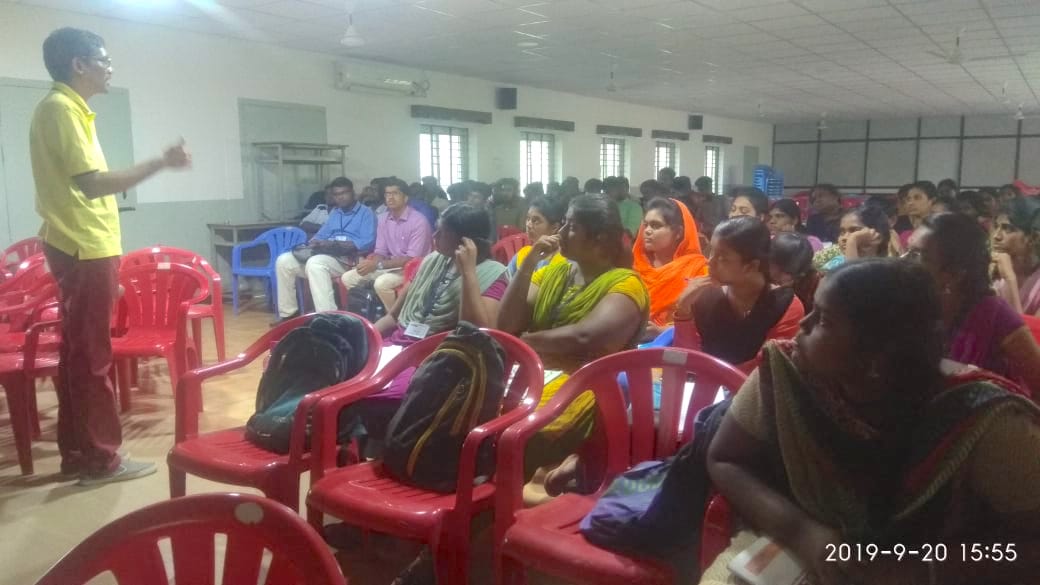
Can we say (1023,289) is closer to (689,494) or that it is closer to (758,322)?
(758,322)

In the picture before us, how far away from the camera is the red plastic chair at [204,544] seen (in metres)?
0.97

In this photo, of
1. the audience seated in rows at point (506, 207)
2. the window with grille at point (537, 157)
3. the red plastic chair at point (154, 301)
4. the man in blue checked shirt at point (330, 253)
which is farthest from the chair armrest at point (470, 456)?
the window with grille at point (537, 157)

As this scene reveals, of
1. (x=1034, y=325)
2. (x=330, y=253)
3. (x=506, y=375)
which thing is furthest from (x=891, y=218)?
(x=506, y=375)

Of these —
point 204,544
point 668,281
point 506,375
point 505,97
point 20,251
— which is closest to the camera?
point 204,544

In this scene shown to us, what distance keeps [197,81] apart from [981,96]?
10988 mm

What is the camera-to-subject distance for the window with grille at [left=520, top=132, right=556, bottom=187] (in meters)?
10.1

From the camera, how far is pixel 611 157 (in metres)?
11.9

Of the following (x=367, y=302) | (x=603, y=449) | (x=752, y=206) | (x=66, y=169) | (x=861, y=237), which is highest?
(x=66, y=169)

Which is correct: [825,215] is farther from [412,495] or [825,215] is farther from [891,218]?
[412,495]

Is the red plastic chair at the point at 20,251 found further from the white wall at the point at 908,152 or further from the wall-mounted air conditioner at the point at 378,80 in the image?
the white wall at the point at 908,152

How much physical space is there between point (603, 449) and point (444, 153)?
7342 mm

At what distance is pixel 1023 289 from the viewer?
273cm

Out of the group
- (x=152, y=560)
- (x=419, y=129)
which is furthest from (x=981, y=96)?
(x=152, y=560)

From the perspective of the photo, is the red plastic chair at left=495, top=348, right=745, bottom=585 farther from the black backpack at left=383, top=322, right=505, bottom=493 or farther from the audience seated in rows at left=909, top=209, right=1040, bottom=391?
the audience seated in rows at left=909, top=209, right=1040, bottom=391
